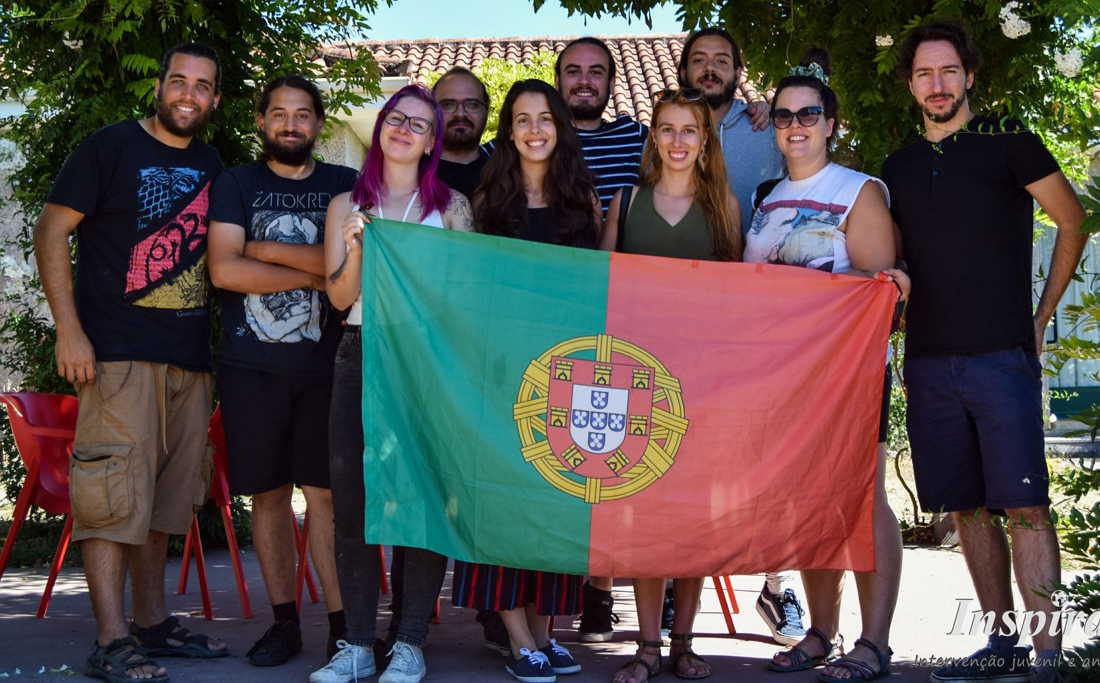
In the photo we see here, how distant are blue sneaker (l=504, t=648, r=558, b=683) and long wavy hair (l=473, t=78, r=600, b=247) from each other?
155 cm

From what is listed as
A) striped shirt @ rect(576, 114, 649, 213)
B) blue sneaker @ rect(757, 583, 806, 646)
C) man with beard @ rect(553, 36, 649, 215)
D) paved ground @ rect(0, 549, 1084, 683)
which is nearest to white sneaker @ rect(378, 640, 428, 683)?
paved ground @ rect(0, 549, 1084, 683)

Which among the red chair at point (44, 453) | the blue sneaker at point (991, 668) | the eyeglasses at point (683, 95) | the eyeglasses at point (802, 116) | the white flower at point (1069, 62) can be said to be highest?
the white flower at point (1069, 62)

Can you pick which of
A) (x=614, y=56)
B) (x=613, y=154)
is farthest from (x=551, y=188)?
(x=614, y=56)

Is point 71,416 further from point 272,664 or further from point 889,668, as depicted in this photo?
point 889,668

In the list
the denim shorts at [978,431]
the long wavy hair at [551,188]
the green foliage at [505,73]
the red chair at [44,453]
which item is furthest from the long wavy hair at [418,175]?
the green foliage at [505,73]

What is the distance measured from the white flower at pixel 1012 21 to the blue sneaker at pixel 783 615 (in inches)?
103

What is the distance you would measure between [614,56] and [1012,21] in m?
12.7

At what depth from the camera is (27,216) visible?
24.5 feet

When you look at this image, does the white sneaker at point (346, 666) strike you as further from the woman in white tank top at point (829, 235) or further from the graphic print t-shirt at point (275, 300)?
the woman in white tank top at point (829, 235)

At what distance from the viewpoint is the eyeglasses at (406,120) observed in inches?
184

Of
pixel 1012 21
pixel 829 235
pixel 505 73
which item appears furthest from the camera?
pixel 505 73

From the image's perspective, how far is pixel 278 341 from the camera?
4871mm

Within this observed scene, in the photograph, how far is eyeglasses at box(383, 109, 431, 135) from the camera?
467 centimetres

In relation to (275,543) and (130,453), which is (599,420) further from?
(130,453)
